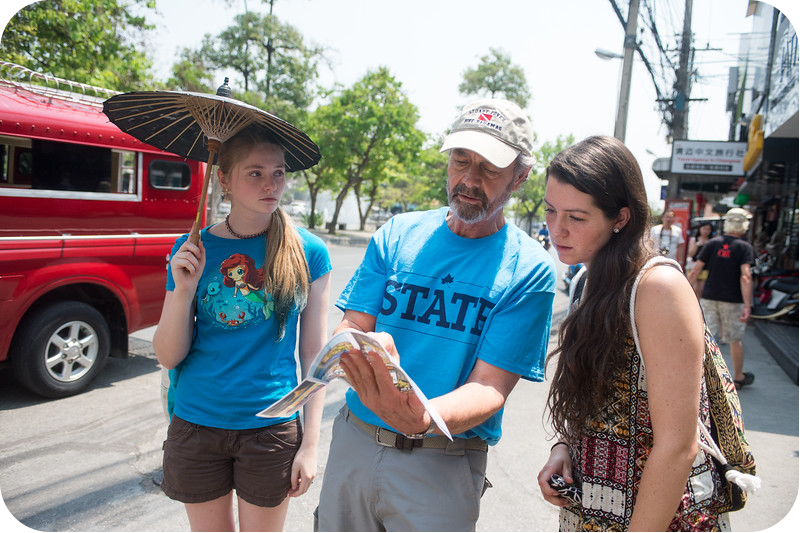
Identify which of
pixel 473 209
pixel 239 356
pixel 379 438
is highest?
pixel 473 209

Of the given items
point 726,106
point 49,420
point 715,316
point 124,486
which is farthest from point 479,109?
point 726,106

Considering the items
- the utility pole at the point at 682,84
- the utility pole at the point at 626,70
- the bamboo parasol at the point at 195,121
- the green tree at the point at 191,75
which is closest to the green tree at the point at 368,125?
the green tree at the point at 191,75

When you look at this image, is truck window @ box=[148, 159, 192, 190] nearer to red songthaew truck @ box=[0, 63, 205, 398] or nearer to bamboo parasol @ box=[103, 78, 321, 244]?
red songthaew truck @ box=[0, 63, 205, 398]

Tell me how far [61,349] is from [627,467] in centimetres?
497

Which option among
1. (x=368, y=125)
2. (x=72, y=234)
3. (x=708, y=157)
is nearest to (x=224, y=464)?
(x=72, y=234)

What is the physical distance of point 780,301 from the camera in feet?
33.1

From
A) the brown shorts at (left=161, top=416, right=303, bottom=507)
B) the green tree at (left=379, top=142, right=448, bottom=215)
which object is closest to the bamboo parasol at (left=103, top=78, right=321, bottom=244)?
the brown shorts at (left=161, top=416, right=303, bottom=507)

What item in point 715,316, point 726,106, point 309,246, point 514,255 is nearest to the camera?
point 514,255

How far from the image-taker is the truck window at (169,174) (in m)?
5.72

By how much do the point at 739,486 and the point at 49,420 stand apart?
4.84 metres

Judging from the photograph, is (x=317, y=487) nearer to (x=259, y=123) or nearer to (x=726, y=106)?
(x=259, y=123)

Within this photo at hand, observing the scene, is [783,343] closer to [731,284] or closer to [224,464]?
[731,284]

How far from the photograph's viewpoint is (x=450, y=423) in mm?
1442

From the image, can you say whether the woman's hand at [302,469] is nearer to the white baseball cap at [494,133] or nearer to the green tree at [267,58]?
the white baseball cap at [494,133]
